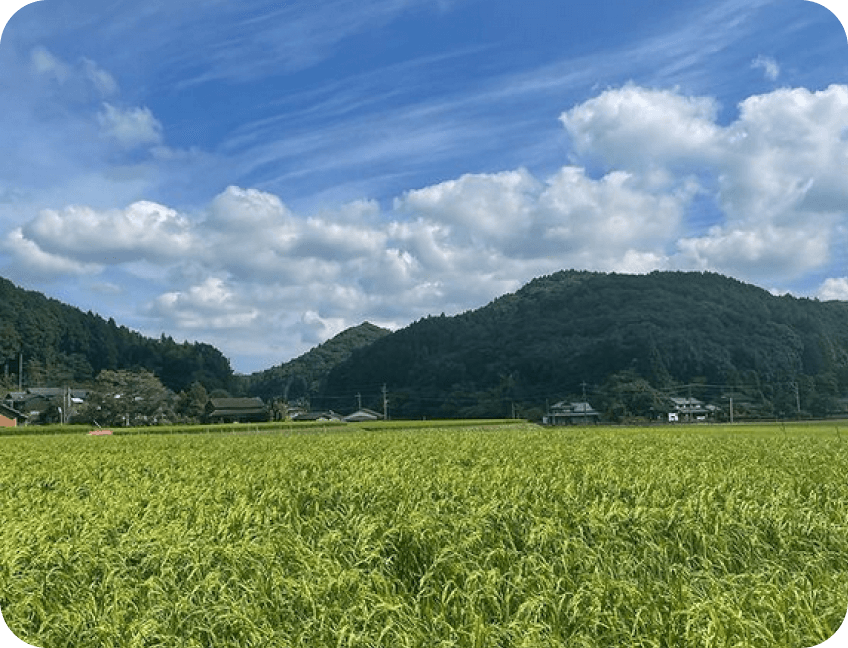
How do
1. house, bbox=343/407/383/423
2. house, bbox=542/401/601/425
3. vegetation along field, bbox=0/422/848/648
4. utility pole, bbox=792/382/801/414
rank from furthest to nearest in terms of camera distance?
house, bbox=343/407/383/423
house, bbox=542/401/601/425
utility pole, bbox=792/382/801/414
vegetation along field, bbox=0/422/848/648

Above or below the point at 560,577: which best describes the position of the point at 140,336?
above

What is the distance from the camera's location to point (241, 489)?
40.4 ft

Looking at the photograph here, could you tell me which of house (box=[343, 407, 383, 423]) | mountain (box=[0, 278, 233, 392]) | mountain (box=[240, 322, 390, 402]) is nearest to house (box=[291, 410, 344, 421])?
house (box=[343, 407, 383, 423])

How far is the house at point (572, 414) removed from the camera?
9719cm

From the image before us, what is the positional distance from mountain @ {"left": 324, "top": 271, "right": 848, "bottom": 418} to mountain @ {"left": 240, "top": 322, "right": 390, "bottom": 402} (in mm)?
24259

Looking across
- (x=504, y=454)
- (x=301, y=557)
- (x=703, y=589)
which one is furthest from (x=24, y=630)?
(x=504, y=454)

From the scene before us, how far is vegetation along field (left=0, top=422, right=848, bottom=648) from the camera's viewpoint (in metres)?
5.98

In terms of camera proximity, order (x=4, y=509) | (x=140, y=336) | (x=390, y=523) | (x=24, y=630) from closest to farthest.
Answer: (x=24, y=630) < (x=390, y=523) < (x=4, y=509) < (x=140, y=336)

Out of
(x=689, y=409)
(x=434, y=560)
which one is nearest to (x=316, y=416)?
(x=689, y=409)

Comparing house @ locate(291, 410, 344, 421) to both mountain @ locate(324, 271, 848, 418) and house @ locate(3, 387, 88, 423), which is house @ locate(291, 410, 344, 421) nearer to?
mountain @ locate(324, 271, 848, 418)

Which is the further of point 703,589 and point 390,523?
point 390,523

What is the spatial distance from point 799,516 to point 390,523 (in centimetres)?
547

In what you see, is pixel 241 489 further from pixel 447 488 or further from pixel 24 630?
pixel 24 630

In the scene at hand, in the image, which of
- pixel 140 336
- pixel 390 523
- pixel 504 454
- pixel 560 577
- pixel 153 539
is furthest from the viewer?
pixel 140 336
